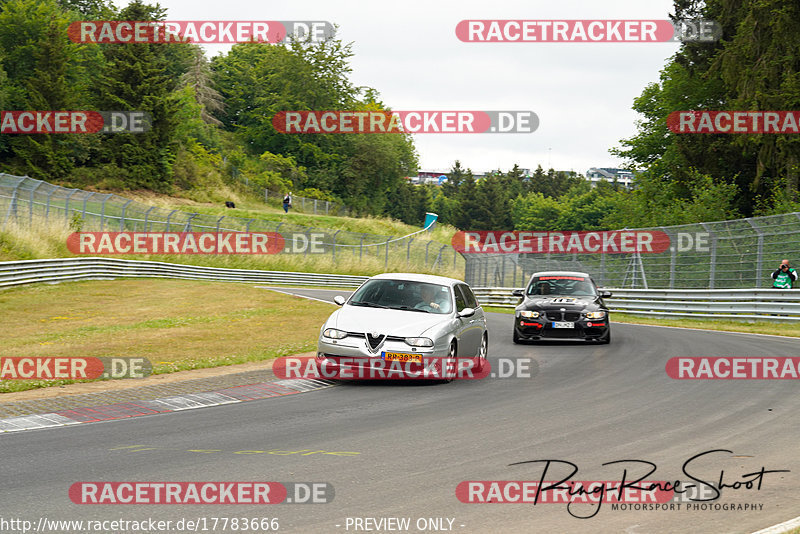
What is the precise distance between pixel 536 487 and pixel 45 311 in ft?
67.2

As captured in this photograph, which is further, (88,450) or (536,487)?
(88,450)

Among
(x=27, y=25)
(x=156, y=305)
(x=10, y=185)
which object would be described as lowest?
(x=156, y=305)

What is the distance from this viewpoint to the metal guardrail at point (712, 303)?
2203 centimetres

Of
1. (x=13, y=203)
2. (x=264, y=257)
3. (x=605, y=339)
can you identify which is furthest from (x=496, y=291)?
(x=605, y=339)

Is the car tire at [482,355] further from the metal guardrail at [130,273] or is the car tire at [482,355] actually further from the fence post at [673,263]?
the metal guardrail at [130,273]

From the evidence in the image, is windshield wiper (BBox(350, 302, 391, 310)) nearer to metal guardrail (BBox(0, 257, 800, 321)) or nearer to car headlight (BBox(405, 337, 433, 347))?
car headlight (BBox(405, 337, 433, 347))

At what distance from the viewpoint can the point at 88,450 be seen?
24.6 feet

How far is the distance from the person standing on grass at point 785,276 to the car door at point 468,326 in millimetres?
11317

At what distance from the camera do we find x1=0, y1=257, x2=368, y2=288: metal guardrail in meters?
29.6

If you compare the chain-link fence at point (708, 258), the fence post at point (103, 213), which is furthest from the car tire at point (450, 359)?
the fence post at point (103, 213)

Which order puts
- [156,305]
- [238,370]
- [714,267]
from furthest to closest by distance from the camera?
[156,305] → [714,267] → [238,370]

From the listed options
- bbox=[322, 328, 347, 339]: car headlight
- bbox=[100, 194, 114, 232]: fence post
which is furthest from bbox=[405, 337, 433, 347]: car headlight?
bbox=[100, 194, 114, 232]: fence post

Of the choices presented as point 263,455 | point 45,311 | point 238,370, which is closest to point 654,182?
point 45,311

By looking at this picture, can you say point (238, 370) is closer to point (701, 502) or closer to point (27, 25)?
point (701, 502)
